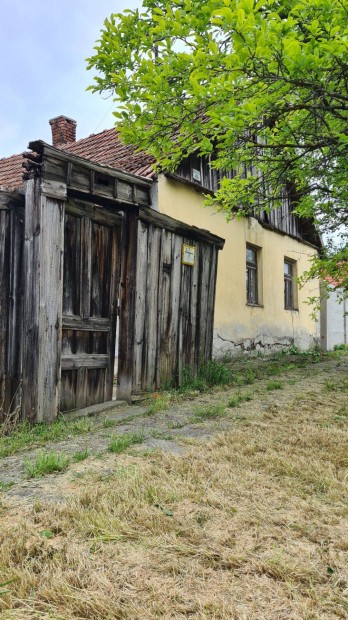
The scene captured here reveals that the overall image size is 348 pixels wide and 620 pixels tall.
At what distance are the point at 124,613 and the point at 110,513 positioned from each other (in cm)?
69

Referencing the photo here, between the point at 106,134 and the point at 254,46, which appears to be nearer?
the point at 254,46

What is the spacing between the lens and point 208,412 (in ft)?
14.7

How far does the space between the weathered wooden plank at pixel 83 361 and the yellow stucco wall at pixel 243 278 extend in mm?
3835

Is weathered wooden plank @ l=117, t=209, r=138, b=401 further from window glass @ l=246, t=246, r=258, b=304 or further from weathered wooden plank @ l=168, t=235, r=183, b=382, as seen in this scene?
window glass @ l=246, t=246, r=258, b=304

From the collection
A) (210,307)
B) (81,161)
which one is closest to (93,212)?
(81,161)

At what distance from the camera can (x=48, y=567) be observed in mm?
1679

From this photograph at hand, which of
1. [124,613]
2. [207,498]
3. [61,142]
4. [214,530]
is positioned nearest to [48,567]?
[124,613]

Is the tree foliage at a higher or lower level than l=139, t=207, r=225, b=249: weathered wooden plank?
higher

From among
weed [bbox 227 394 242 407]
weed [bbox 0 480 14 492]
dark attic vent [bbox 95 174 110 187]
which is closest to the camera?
weed [bbox 0 480 14 492]

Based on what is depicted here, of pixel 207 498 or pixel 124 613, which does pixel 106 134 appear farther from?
pixel 124 613

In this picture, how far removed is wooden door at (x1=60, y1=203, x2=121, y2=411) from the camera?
4.57m

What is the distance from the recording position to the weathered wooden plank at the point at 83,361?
4.54 m

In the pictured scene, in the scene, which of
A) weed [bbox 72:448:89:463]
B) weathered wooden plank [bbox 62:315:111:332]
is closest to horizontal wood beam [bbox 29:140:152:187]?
weathered wooden plank [bbox 62:315:111:332]

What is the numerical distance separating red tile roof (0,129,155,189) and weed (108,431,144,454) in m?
4.55
